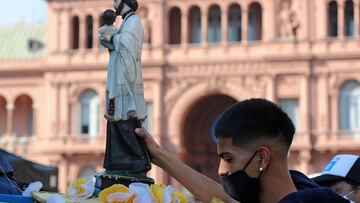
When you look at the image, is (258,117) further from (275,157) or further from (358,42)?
(358,42)

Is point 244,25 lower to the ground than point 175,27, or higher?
lower

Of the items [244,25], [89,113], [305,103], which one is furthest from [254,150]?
[89,113]

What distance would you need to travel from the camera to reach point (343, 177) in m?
5.53

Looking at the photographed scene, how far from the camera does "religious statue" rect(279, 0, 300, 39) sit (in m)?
39.4

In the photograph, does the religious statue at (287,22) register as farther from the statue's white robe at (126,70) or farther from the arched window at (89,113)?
the statue's white robe at (126,70)

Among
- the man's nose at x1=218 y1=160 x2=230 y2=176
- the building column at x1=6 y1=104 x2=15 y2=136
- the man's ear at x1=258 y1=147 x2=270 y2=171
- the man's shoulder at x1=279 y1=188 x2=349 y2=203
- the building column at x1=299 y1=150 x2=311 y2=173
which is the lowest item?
the building column at x1=299 y1=150 x2=311 y2=173

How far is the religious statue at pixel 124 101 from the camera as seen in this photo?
7.98 meters

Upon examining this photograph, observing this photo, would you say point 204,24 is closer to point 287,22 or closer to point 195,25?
point 195,25

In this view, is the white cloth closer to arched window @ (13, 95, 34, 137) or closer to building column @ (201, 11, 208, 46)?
building column @ (201, 11, 208, 46)

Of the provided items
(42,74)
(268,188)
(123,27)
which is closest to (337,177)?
(268,188)

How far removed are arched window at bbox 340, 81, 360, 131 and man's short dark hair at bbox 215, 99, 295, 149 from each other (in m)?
35.7

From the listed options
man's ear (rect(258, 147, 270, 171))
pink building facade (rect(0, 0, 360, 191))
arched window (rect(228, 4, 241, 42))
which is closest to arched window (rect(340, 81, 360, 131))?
pink building facade (rect(0, 0, 360, 191))

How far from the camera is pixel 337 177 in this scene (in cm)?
557

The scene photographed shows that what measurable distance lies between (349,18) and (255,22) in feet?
15.9
